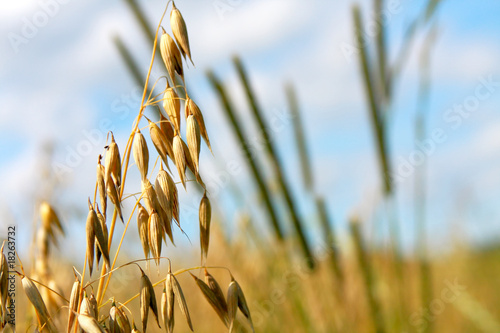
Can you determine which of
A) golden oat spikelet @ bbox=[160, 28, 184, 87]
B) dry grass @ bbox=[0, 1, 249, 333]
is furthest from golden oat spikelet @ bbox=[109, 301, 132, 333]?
golden oat spikelet @ bbox=[160, 28, 184, 87]

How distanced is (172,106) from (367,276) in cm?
62

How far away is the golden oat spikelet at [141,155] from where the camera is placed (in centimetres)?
52

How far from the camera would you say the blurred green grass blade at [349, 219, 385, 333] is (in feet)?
3.16

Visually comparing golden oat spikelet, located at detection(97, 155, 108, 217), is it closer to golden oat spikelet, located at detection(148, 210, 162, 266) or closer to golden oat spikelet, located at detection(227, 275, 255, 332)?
golden oat spikelet, located at detection(148, 210, 162, 266)

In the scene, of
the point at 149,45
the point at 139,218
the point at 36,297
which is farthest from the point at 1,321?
the point at 149,45

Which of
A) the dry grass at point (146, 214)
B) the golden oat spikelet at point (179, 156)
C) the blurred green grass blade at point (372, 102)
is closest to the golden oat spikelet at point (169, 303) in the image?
the dry grass at point (146, 214)

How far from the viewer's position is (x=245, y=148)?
87 cm

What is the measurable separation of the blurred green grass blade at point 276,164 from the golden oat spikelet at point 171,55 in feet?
1.04

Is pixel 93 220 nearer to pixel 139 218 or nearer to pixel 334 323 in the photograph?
pixel 139 218

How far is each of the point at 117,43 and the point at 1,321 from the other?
1.78 feet

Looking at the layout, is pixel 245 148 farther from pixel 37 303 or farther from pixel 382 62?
pixel 37 303

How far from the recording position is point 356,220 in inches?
41.6

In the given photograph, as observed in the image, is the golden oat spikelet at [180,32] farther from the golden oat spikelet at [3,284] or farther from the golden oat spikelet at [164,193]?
the golden oat spikelet at [3,284]

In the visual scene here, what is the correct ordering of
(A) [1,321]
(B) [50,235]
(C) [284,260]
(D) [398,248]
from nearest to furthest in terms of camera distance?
(A) [1,321], (B) [50,235], (D) [398,248], (C) [284,260]
